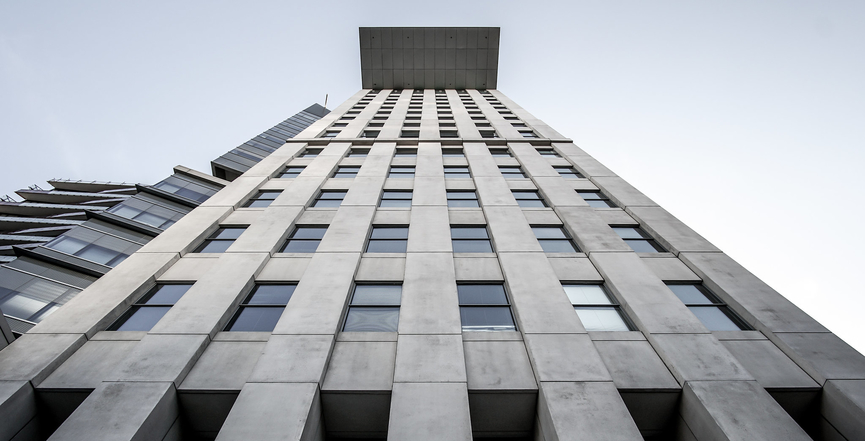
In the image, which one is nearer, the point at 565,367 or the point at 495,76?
the point at 565,367

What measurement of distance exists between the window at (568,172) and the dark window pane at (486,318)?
1173cm

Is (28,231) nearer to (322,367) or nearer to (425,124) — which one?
(425,124)

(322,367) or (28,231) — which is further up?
(322,367)

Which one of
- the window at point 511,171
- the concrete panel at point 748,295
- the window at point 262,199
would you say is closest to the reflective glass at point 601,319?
the concrete panel at point 748,295

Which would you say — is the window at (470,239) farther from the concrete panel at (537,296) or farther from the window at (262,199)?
the window at (262,199)

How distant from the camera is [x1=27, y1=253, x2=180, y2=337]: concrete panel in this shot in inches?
367

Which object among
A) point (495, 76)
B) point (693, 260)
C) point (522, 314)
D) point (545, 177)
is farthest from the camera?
point (495, 76)

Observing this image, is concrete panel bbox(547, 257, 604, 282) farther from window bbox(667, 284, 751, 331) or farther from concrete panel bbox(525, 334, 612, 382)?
concrete panel bbox(525, 334, 612, 382)

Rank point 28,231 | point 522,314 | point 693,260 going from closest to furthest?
point 522,314
point 693,260
point 28,231

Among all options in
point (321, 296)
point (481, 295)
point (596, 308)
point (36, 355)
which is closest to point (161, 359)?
point (36, 355)

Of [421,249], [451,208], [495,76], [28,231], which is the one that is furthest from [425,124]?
[28,231]

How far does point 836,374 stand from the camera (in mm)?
8305

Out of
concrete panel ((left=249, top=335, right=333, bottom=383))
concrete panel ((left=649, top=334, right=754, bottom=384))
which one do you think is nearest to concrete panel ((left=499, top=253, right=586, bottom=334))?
concrete panel ((left=649, top=334, right=754, bottom=384))

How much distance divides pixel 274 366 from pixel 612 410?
6557 mm
